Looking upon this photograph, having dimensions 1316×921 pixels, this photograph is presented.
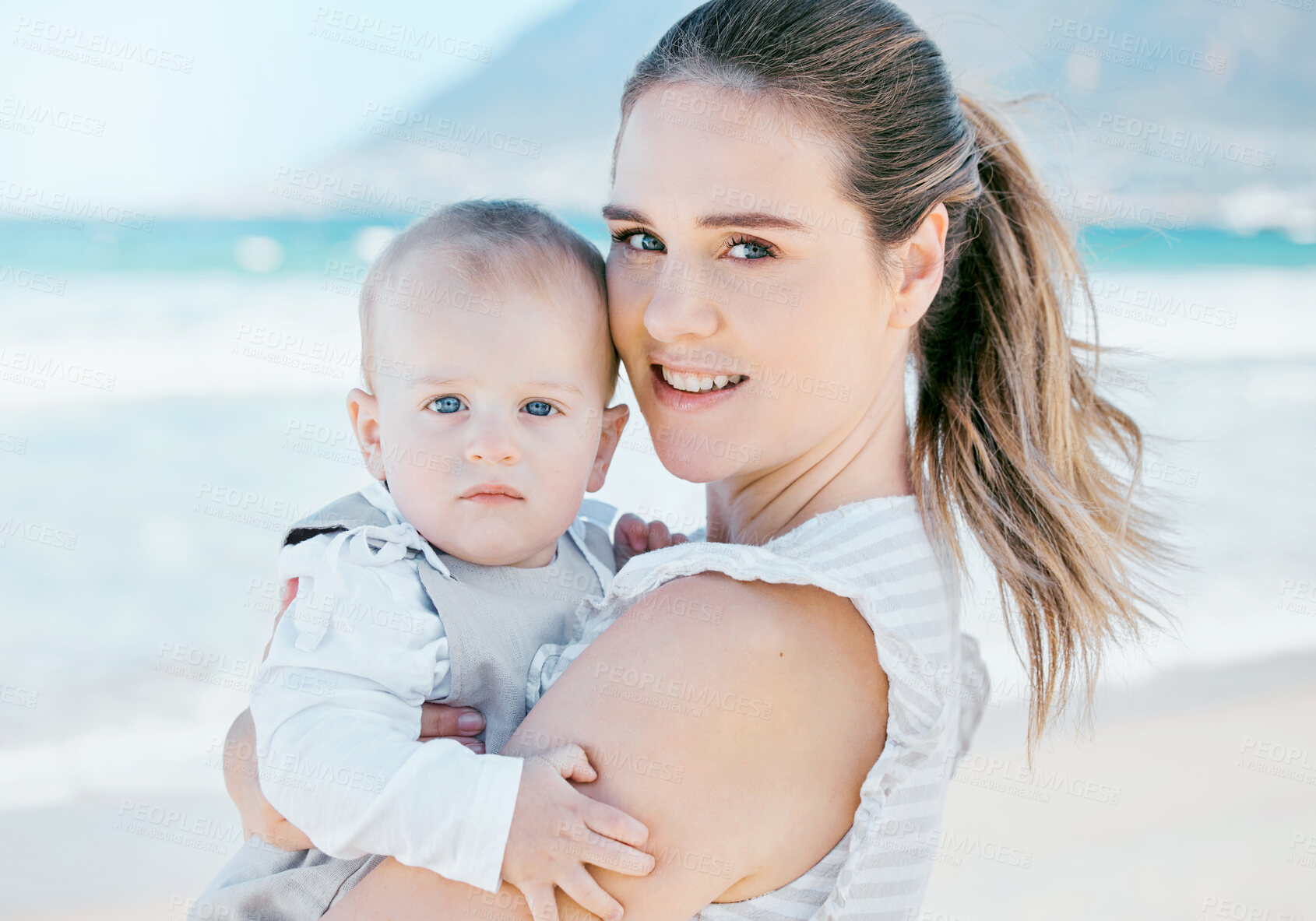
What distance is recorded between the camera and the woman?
138 centimetres

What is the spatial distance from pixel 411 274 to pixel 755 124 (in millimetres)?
588

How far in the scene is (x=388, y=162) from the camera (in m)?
14.2

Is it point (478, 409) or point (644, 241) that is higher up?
point (644, 241)

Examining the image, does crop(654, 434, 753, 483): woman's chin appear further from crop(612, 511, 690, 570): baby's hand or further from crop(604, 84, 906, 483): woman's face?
crop(612, 511, 690, 570): baby's hand

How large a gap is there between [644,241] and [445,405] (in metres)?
0.44

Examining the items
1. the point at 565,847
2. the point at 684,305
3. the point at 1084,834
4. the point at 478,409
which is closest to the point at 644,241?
the point at 684,305

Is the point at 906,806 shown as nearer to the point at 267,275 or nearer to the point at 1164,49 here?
the point at 267,275

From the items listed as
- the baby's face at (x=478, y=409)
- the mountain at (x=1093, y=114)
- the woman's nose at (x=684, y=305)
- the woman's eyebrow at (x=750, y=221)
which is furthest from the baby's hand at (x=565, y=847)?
the mountain at (x=1093, y=114)

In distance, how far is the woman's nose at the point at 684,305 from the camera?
1756mm

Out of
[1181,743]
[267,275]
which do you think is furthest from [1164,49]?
[1181,743]

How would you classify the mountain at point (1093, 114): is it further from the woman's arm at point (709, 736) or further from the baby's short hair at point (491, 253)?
the woman's arm at point (709, 736)

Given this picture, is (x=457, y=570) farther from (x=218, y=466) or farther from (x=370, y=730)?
(x=218, y=466)

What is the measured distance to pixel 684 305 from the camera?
1.76m

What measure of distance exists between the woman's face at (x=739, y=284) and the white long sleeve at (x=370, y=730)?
52 cm
